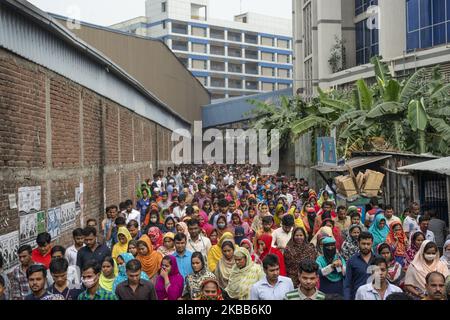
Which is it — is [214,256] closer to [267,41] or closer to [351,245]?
[351,245]

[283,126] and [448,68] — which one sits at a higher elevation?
[448,68]

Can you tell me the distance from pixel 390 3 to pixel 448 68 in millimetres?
6816

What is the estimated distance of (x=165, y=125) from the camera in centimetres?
3328

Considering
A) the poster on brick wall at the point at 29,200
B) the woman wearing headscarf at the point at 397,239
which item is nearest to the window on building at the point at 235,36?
the poster on brick wall at the point at 29,200

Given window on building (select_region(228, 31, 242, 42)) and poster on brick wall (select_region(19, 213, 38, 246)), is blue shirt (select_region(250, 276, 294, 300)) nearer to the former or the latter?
poster on brick wall (select_region(19, 213, 38, 246))

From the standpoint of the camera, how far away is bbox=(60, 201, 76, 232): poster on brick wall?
11.3 m

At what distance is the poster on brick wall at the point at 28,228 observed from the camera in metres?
8.74

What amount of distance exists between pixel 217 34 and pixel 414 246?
257 ft

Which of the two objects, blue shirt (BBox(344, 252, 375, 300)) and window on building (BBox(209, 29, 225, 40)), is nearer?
blue shirt (BBox(344, 252, 375, 300))

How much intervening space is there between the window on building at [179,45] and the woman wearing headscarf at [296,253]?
7183 cm

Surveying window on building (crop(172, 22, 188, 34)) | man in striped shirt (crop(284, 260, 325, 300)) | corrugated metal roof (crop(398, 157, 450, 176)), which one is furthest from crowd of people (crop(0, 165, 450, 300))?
window on building (crop(172, 22, 188, 34))
